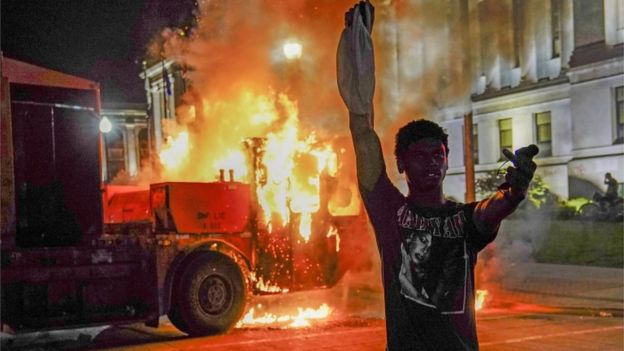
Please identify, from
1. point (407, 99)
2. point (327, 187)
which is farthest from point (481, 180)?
point (327, 187)

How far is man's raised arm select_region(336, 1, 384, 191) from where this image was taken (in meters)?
2.95

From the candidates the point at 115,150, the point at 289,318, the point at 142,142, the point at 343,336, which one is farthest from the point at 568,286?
the point at 115,150

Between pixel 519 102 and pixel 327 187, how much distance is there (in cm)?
1717

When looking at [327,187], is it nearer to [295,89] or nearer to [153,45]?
[295,89]

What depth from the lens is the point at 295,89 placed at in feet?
49.8

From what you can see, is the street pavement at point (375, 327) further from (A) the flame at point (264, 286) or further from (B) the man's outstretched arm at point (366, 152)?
(B) the man's outstretched arm at point (366, 152)

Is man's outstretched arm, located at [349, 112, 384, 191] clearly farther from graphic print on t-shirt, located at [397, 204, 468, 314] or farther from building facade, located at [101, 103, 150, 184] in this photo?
building facade, located at [101, 103, 150, 184]

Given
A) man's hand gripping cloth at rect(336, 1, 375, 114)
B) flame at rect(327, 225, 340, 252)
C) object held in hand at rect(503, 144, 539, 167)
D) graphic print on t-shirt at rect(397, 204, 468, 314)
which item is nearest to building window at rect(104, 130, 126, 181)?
flame at rect(327, 225, 340, 252)

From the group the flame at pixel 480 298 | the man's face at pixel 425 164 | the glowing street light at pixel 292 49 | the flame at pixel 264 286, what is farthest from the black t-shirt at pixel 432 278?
the glowing street light at pixel 292 49

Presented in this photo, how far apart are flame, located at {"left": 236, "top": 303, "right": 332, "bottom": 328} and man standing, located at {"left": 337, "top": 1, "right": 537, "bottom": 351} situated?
772 centimetres

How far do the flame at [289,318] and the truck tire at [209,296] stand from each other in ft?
2.44

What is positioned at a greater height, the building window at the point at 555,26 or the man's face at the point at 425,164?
the building window at the point at 555,26

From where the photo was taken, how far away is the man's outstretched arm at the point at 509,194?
8.11 feet

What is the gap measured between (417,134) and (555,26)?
2442 cm
